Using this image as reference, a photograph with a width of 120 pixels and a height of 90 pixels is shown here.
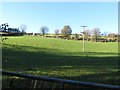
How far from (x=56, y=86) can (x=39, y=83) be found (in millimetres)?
270

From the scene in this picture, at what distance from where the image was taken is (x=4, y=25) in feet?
26.0

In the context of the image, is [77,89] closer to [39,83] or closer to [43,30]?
[39,83]

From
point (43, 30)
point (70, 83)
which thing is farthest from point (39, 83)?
point (43, 30)

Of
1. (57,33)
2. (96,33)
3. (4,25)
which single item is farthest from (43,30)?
(4,25)

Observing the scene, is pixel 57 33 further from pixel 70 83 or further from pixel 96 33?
pixel 70 83

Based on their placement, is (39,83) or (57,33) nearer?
(39,83)

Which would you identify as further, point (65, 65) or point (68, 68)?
point (65, 65)

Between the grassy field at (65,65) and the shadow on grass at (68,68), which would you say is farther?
the grassy field at (65,65)

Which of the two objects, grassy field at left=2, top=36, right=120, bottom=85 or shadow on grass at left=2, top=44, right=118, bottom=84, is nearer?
shadow on grass at left=2, top=44, right=118, bottom=84

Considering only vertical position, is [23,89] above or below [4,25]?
below

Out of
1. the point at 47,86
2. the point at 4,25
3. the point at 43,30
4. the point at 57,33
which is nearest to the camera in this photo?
the point at 47,86

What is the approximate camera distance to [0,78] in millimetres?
6535

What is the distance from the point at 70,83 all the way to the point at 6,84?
6.22ft

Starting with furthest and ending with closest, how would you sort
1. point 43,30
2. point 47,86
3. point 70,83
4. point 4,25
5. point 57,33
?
point 57,33
point 43,30
point 4,25
point 47,86
point 70,83
